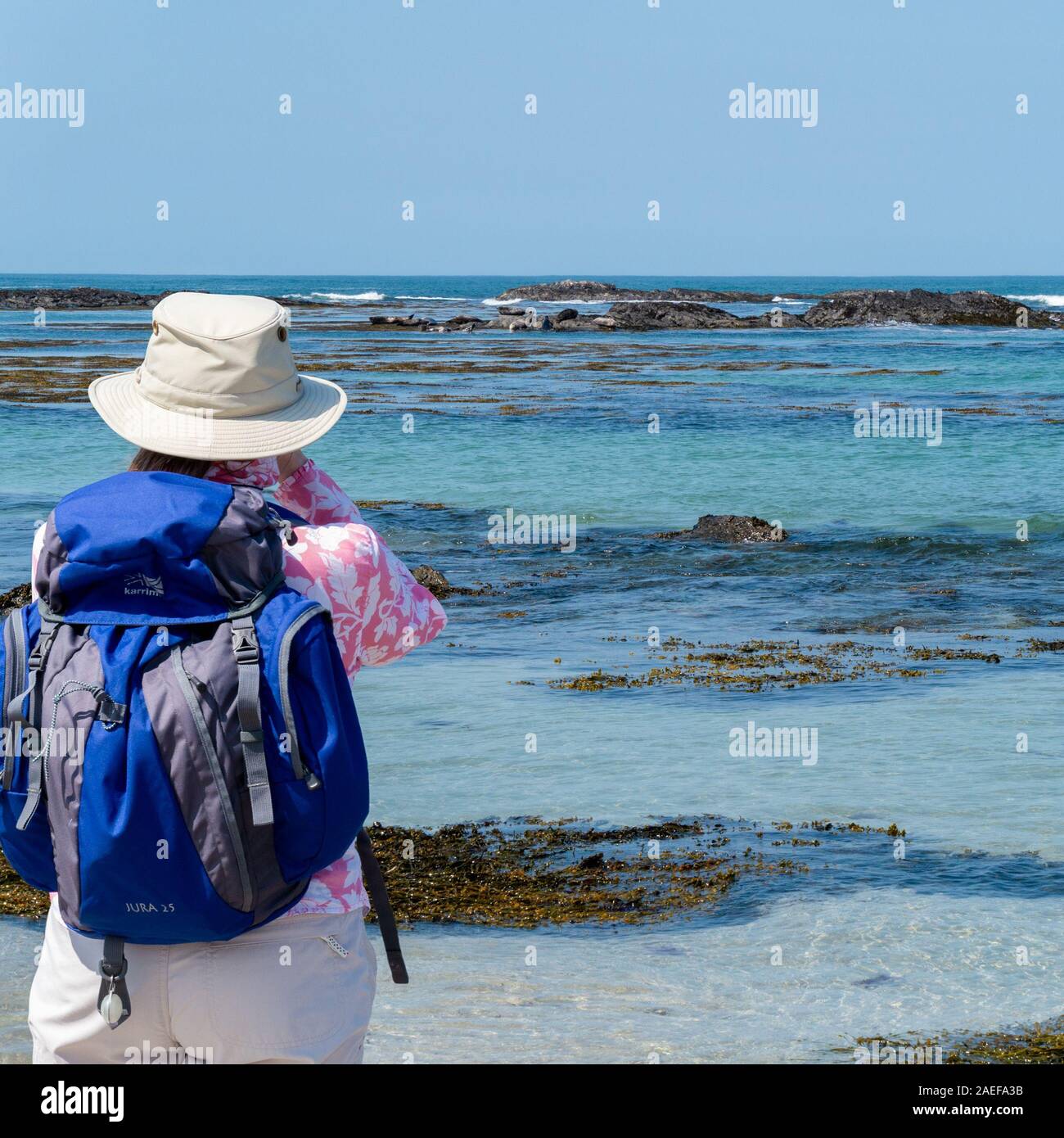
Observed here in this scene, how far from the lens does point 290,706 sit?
6.79 feet

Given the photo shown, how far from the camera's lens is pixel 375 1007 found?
200 inches

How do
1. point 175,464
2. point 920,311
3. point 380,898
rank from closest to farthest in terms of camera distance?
point 175,464, point 380,898, point 920,311

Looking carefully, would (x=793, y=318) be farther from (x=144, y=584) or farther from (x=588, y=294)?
(x=144, y=584)

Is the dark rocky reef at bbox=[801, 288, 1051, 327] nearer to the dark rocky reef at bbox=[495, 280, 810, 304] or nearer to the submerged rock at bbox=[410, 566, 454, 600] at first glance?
the dark rocky reef at bbox=[495, 280, 810, 304]

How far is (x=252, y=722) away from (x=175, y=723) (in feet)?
0.36

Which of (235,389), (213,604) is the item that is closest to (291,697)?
(213,604)

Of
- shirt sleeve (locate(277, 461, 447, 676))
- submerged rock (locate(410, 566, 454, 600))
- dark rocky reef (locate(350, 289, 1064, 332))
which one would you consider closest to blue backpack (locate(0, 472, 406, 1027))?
shirt sleeve (locate(277, 461, 447, 676))

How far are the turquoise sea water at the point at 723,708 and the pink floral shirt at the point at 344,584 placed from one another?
106 inches

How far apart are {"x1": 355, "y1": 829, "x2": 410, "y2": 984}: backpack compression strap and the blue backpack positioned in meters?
0.39

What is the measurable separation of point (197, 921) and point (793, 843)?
17.8 feet

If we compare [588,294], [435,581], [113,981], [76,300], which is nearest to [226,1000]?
[113,981]

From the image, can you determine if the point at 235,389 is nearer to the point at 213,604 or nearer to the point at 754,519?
the point at 213,604

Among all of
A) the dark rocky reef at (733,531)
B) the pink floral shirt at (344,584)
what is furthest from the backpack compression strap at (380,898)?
the dark rocky reef at (733,531)

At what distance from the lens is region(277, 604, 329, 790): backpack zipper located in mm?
2064
